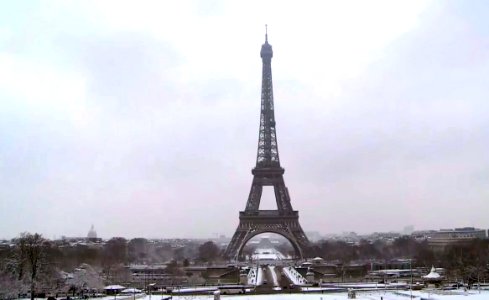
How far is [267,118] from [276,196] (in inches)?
471

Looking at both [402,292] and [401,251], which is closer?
[402,292]

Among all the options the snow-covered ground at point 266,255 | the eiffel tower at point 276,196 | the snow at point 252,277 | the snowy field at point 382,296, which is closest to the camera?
the snowy field at point 382,296

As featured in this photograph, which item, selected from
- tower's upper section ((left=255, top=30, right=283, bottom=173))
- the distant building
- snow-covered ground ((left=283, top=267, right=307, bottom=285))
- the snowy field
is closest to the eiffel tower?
tower's upper section ((left=255, top=30, right=283, bottom=173))

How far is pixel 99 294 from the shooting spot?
44.1 metres

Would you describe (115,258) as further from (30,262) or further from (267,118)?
(30,262)

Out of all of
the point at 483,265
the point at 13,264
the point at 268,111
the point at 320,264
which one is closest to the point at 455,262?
the point at 483,265

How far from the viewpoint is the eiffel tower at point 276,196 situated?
82.2m

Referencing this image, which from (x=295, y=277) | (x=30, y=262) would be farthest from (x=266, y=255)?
(x=30, y=262)

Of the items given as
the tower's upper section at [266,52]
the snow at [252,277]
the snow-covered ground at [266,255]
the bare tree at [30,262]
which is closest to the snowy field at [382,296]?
the bare tree at [30,262]

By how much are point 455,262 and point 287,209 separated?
85.8 feet

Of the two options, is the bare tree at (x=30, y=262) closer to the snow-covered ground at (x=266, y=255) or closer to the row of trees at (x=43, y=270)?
the row of trees at (x=43, y=270)

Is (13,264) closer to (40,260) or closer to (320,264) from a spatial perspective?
(40,260)

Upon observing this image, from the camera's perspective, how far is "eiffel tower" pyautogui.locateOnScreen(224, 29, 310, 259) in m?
82.2

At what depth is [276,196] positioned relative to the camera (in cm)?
8519
